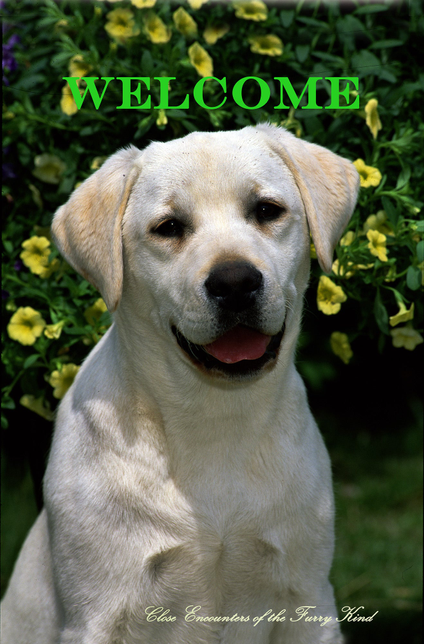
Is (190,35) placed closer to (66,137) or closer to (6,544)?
(66,137)

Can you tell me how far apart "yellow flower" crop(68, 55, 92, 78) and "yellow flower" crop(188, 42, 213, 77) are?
501mm

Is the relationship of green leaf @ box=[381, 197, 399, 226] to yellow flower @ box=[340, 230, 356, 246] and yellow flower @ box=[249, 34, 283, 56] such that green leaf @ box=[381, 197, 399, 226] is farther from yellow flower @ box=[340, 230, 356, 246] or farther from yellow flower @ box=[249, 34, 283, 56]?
yellow flower @ box=[249, 34, 283, 56]

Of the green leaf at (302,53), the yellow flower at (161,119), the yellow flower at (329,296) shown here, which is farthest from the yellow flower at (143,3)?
the yellow flower at (329,296)

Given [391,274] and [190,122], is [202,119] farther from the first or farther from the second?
[391,274]

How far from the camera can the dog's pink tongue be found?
241 cm

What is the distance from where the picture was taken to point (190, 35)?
11.4ft

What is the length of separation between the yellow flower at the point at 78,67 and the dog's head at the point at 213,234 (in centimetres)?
93

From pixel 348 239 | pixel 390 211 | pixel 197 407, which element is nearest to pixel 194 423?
pixel 197 407

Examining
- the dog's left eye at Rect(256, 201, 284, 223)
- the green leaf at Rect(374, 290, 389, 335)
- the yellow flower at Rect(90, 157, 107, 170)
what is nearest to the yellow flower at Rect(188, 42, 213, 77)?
the yellow flower at Rect(90, 157, 107, 170)

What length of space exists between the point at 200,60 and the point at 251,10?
37 centimetres

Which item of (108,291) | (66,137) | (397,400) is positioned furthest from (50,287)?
(397,400)

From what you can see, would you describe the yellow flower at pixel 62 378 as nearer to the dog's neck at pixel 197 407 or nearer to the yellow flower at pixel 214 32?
the dog's neck at pixel 197 407

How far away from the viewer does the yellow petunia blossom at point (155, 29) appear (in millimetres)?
3424

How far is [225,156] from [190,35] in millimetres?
1263
